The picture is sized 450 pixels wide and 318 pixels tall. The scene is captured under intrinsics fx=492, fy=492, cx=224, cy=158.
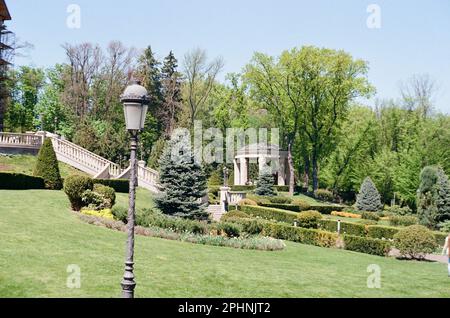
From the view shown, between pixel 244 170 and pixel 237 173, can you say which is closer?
pixel 244 170

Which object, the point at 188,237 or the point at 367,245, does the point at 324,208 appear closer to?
the point at 367,245

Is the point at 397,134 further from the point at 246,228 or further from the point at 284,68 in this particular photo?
the point at 246,228

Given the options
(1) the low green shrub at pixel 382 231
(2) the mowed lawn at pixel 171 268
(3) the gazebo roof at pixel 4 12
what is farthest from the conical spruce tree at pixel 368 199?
(3) the gazebo roof at pixel 4 12

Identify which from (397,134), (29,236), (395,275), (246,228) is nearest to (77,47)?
(397,134)

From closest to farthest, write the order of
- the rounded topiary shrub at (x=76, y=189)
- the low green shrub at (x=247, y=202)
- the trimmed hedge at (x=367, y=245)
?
the rounded topiary shrub at (x=76, y=189), the trimmed hedge at (x=367, y=245), the low green shrub at (x=247, y=202)

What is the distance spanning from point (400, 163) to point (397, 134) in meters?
6.26

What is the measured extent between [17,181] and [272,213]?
622 inches

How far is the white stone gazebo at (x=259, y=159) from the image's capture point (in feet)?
186

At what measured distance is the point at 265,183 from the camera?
46844 millimetres

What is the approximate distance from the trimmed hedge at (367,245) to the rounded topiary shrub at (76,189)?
40.8ft

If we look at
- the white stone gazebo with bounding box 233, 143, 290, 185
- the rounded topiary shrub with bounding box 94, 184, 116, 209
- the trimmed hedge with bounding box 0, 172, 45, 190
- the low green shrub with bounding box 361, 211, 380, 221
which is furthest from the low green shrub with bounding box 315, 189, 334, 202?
the trimmed hedge with bounding box 0, 172, 45, 190

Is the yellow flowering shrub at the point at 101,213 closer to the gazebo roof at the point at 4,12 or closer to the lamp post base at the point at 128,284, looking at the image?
the lamp post base at the point at 128,284

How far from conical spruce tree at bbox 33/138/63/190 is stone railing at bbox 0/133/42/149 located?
24.0 ft

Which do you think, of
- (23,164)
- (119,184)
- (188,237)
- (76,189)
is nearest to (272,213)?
(119,184)
